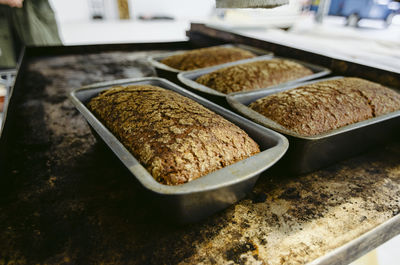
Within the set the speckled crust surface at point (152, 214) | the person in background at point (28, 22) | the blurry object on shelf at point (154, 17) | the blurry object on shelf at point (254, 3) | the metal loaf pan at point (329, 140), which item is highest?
the blurry object on shelf at point (254, 3)

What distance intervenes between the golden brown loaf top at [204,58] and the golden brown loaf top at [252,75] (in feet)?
0.82

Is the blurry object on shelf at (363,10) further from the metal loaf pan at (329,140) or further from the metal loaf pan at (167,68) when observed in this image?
the metal loaf pan at (329,140)

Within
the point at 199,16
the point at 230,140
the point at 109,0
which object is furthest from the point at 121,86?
the point at 199,16

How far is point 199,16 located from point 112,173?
14178mm

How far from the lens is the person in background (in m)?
2.89

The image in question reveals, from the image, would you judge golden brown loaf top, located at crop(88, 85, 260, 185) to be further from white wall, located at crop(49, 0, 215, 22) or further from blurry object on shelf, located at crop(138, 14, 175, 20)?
blurry object on shelf, located at crop(138, 14, 175, 20)

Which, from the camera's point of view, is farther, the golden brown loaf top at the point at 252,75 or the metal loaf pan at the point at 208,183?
the golden brown loaf top at the point at 252,75

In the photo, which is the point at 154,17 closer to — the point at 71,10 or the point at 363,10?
the point at 71,10

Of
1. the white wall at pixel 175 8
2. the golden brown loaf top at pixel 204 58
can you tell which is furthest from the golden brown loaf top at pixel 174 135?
the white wall at pixel 175 8

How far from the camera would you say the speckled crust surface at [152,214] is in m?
0.69

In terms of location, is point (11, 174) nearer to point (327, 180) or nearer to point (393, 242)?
point (327, 180)

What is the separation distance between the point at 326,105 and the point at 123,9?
12053 millimetres

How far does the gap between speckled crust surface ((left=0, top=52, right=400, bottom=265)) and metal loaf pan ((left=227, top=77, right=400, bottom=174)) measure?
0.18 feet

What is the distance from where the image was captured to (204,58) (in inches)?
74.2
